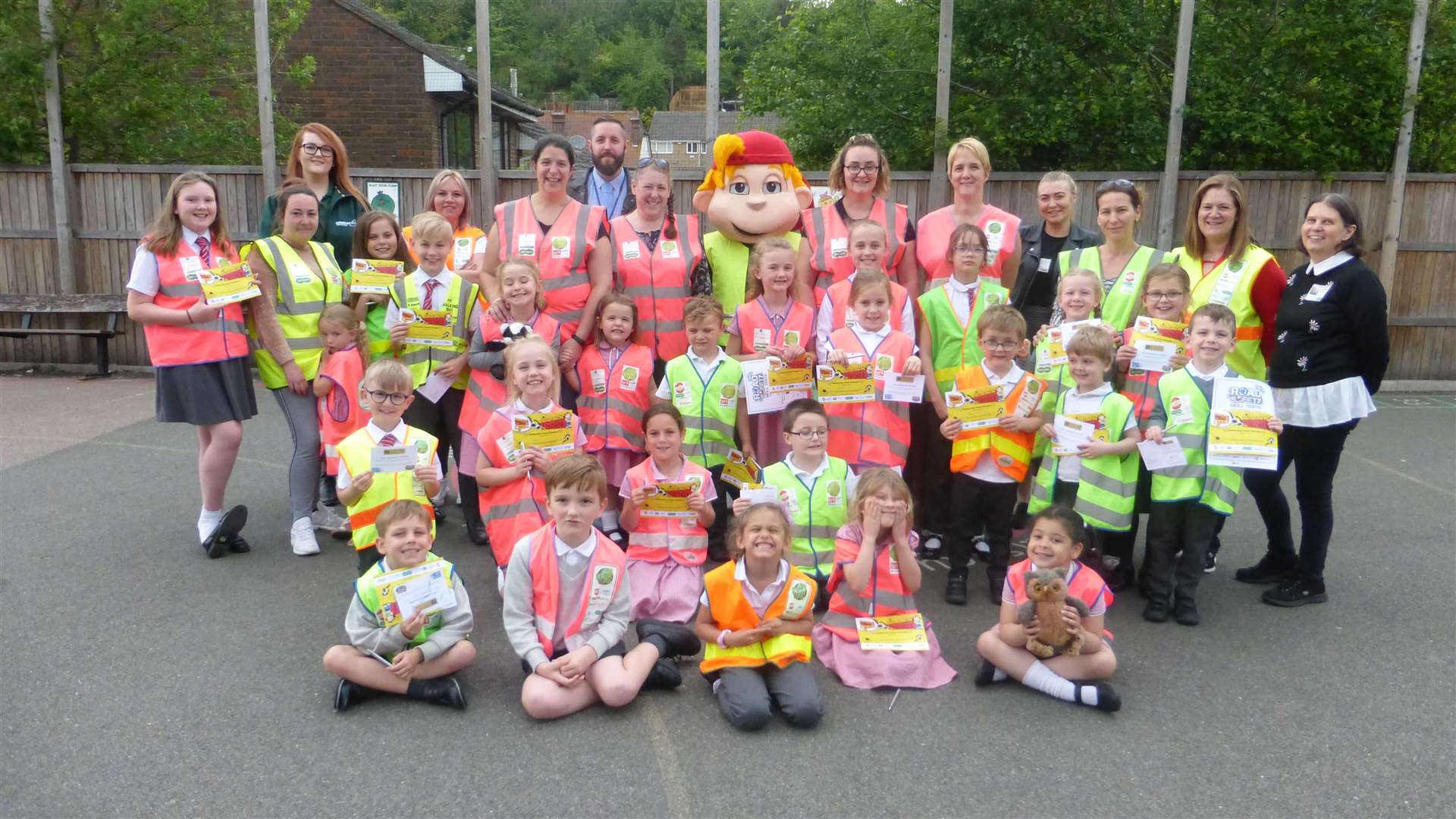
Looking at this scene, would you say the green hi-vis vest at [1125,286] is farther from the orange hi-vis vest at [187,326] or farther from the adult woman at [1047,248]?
the orange hi-vis vest at [187,326]

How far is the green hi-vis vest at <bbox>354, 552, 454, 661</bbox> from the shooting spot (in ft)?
12.9

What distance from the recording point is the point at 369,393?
4.66 metres

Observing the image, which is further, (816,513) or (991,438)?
(991,438)

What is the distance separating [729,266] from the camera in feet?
19.3

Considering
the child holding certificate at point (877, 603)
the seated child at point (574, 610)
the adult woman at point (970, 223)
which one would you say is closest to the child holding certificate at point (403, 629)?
the seated child at point (574, 610)

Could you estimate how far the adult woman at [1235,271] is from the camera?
5.21 meters

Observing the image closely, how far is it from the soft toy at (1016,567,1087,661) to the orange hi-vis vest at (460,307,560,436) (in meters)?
2.71

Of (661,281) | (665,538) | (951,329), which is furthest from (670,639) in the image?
(951,329)

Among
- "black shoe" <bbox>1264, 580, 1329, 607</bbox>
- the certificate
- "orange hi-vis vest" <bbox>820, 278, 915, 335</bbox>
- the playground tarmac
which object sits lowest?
the playground tarmac

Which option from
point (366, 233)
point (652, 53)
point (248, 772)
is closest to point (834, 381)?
point (366, 233)

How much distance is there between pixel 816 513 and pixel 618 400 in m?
1.28

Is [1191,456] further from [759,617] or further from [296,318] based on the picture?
[296,318]

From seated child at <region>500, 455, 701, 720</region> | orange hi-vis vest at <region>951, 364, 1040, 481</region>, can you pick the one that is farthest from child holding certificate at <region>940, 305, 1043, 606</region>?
seated child at <region>500, 455, 701, 720</region>

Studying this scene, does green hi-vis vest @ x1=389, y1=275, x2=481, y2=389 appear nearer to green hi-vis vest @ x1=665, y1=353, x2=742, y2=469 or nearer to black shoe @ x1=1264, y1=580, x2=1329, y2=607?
green hi-vis vest @ x1=665, y1=353, x2=742, y2=469
